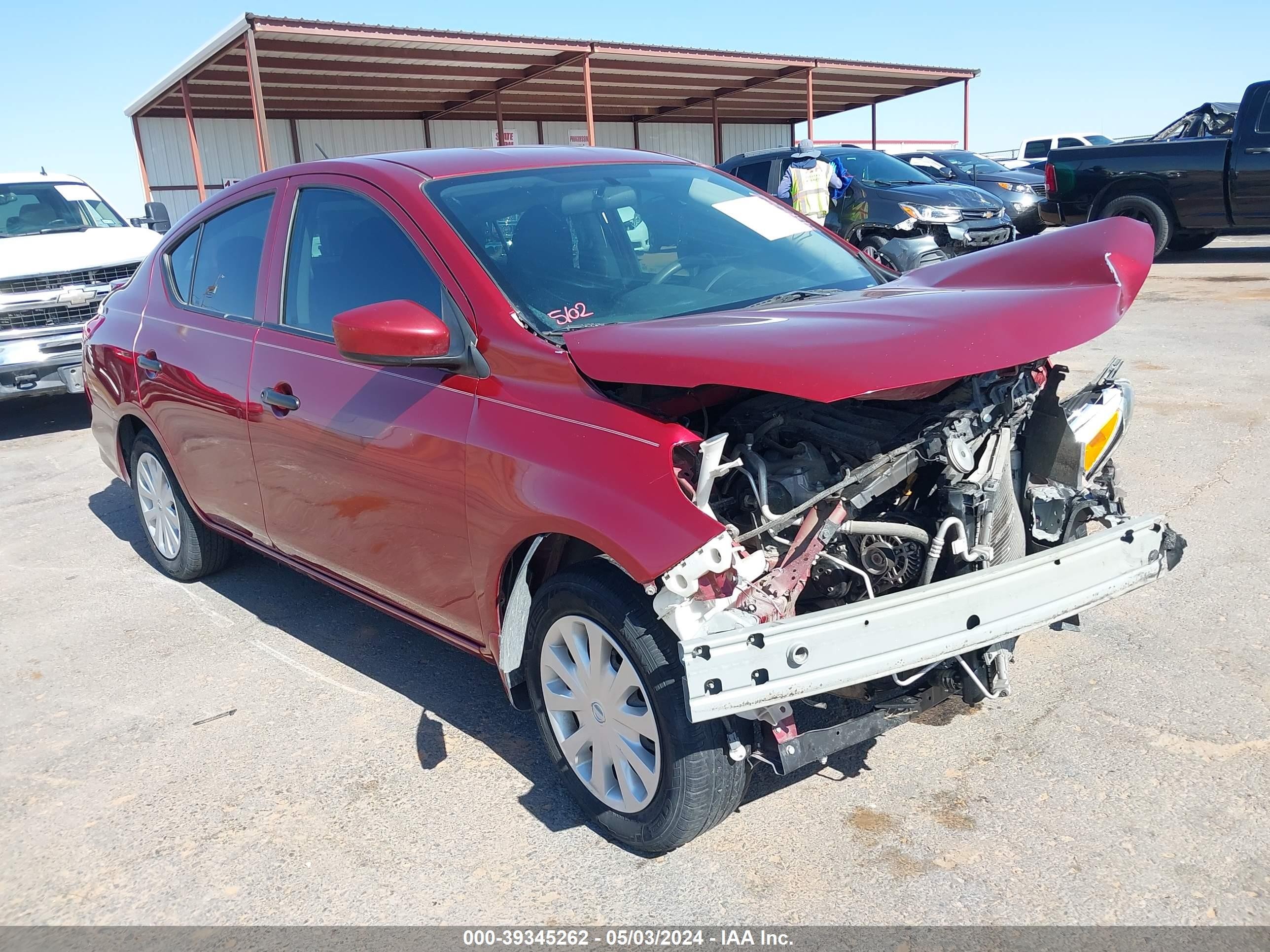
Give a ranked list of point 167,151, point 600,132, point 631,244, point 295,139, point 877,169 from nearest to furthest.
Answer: point 631,244 < point 877,169 < point 167,151 < point 295,139 < point 600,132

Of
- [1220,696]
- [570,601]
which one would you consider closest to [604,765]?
[570,601]

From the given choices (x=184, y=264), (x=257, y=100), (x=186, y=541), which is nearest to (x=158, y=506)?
(x=186, y=541)

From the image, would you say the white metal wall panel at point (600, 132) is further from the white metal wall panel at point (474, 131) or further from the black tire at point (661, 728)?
the black tire at point (661, 728)

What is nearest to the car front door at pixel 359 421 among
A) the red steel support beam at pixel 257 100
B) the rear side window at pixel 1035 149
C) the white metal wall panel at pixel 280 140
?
the red steel support beam at pixel 257 100

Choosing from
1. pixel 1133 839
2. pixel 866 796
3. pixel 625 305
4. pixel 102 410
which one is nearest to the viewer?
pixel 1133 839

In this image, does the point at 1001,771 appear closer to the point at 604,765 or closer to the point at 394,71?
the point at 604,765

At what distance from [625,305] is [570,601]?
0.98m

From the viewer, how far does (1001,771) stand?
116 inches

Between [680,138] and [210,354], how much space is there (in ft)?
86.9

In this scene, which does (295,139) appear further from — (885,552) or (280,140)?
(885,552)

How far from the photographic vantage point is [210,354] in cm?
407

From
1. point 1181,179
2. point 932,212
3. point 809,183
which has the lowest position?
point 932,212

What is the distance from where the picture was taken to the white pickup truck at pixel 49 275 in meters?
8.18

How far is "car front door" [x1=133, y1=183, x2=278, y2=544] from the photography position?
3.92 m
